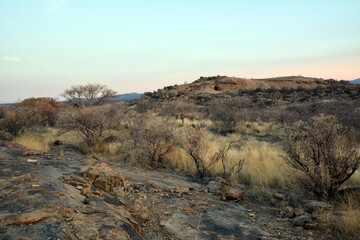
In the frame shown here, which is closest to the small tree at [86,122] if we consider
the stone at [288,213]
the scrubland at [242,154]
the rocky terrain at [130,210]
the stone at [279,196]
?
the scrubland at [242,154]

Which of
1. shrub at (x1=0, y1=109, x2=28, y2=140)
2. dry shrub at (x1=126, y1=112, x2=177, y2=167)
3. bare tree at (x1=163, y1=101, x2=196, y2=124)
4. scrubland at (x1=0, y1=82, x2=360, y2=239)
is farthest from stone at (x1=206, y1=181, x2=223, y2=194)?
bare tree at (x1=163, y1=101, x2=196, y2=124)

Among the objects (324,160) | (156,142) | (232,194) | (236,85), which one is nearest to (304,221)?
(232,194)

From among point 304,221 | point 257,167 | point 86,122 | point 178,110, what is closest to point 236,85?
point 178,110

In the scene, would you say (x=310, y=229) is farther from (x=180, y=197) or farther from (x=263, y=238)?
(x=180, y=197)

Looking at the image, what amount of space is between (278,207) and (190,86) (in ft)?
143

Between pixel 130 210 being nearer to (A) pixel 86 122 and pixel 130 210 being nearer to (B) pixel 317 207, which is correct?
(B) pixel 317 207

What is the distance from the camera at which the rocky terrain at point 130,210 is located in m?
2.00

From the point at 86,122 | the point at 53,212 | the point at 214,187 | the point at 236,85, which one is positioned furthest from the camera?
the point at 236,85

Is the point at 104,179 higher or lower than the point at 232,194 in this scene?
higher

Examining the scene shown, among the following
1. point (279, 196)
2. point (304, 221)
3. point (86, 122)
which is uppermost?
point (86, 122)

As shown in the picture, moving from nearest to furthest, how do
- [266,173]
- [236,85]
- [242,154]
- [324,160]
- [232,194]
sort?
[232,194], [324,160], [266,173], [242,154], [236,85]

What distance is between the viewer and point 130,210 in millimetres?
3223

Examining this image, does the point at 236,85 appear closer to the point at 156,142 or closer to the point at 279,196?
the point at 156,142

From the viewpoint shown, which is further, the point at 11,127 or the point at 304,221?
the point at 11,127
